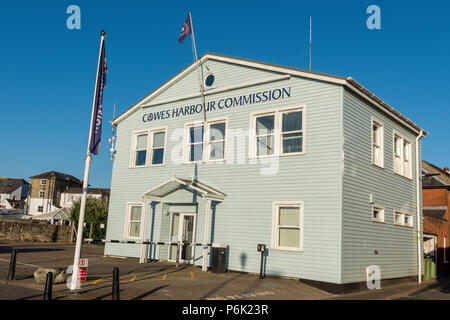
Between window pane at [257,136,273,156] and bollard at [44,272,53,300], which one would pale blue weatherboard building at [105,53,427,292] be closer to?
window pane at [257,136,273,156]

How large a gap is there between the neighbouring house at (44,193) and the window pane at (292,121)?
231ft

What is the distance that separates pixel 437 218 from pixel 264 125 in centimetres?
1390

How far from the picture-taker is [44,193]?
3091 inches

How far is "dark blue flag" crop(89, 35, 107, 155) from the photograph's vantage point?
12.1 metres

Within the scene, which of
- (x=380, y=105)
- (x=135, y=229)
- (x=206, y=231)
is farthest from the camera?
(x=135, y=229)

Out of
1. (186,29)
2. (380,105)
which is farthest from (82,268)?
(380,105)

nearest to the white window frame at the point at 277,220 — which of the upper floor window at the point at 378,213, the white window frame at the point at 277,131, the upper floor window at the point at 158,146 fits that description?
the white window frame at the point at 277,131

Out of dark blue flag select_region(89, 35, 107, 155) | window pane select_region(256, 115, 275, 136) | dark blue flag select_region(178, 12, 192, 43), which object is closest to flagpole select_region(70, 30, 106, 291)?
dark blue flag select_region(89, 35, 107, 155)

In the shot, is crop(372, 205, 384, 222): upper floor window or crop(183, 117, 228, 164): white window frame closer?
crop(372, 205, 384, 222): upper floor window

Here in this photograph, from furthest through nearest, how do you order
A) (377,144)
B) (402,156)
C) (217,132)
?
(402,156), (217,132), (377,144)

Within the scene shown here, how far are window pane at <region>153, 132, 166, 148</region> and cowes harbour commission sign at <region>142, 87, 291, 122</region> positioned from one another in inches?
29.5

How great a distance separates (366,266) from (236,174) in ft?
19.5

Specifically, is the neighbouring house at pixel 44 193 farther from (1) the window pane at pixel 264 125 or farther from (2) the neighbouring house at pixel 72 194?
(1) the window pane at pixel 264 125

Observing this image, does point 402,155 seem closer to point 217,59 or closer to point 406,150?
point 406,150
